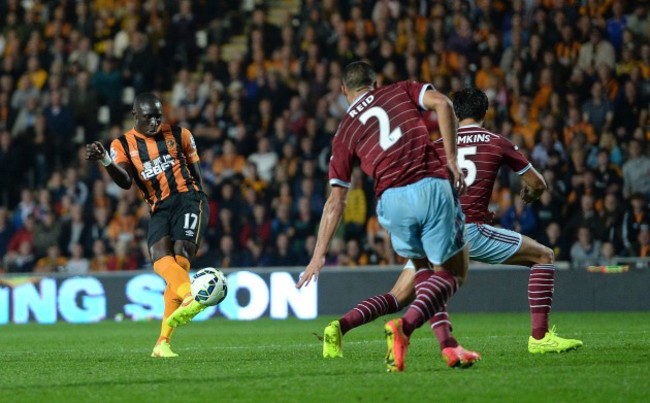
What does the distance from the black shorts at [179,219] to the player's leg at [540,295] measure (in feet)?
8.10

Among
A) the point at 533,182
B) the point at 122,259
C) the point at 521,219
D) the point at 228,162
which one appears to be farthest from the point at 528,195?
the point at 122,259

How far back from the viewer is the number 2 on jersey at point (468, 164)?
870cm

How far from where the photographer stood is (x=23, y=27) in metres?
22.2

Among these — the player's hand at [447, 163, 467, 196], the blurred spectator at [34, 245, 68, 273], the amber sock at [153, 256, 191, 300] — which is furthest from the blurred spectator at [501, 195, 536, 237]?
the player's hand at [447, 163, 467, 196]

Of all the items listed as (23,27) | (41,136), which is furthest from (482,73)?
(23,27)

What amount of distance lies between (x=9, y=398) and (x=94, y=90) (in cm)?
1463

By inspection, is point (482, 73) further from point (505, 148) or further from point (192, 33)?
point (505, 148)

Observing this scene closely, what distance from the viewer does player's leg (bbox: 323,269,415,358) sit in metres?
8.41

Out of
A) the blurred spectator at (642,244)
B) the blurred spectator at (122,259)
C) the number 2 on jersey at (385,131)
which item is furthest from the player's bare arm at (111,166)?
the blurred spectator at (122,259)

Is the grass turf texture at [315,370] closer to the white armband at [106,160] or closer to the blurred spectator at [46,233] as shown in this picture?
the white armband at [106,160]

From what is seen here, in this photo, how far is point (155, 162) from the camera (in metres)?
9.85

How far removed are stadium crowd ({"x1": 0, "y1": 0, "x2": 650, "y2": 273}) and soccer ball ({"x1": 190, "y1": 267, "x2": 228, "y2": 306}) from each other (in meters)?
7.55

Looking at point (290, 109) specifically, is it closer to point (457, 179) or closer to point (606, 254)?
point (606, 254)

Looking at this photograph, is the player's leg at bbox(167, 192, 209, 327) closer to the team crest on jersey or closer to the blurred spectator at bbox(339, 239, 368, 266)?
the team crest on jersey
